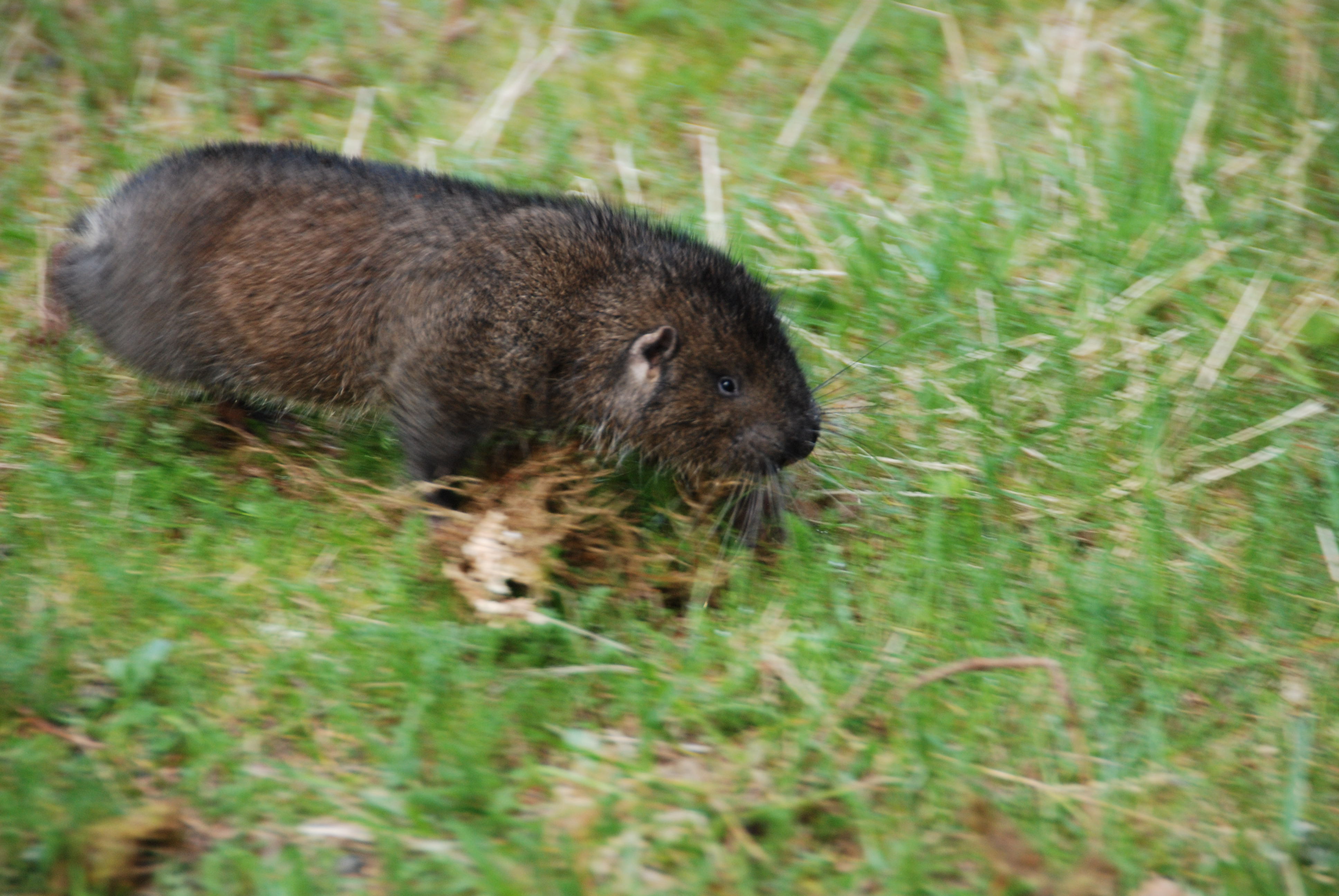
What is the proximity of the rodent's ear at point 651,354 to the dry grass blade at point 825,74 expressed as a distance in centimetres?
245

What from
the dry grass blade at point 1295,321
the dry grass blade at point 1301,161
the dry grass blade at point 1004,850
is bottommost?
the dry grass blade at point 1004,850

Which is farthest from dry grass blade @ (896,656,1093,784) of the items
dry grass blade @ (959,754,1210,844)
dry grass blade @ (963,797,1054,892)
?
dry grass blade @ (963,797,1054,892)

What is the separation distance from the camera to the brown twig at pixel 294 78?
6.29m

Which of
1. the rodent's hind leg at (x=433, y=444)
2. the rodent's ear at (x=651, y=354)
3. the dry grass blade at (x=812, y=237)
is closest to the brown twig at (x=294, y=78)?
the dry grass blade at (x=812, y=237)

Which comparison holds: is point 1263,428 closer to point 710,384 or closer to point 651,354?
point 710,384

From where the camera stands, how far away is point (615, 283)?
13.7ft

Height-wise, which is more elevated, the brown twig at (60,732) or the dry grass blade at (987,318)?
the dry grass blade at (987,318)

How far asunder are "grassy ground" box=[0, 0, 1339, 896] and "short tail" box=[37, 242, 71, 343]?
0.12 metres

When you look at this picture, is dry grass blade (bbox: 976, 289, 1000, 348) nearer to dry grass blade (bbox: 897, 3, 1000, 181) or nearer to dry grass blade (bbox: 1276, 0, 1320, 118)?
dry grass blade (bbox: 897, 3, 1000, 181)

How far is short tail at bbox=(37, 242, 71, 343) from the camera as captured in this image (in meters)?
4.71

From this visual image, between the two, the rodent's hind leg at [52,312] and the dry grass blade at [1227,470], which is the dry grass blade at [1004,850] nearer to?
the dry grass blade at [1227,470]

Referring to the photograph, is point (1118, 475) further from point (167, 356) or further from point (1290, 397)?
point (167, 356)

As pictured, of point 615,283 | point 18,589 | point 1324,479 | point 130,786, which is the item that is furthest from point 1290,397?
point 18,589

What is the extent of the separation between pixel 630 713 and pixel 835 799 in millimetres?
690
